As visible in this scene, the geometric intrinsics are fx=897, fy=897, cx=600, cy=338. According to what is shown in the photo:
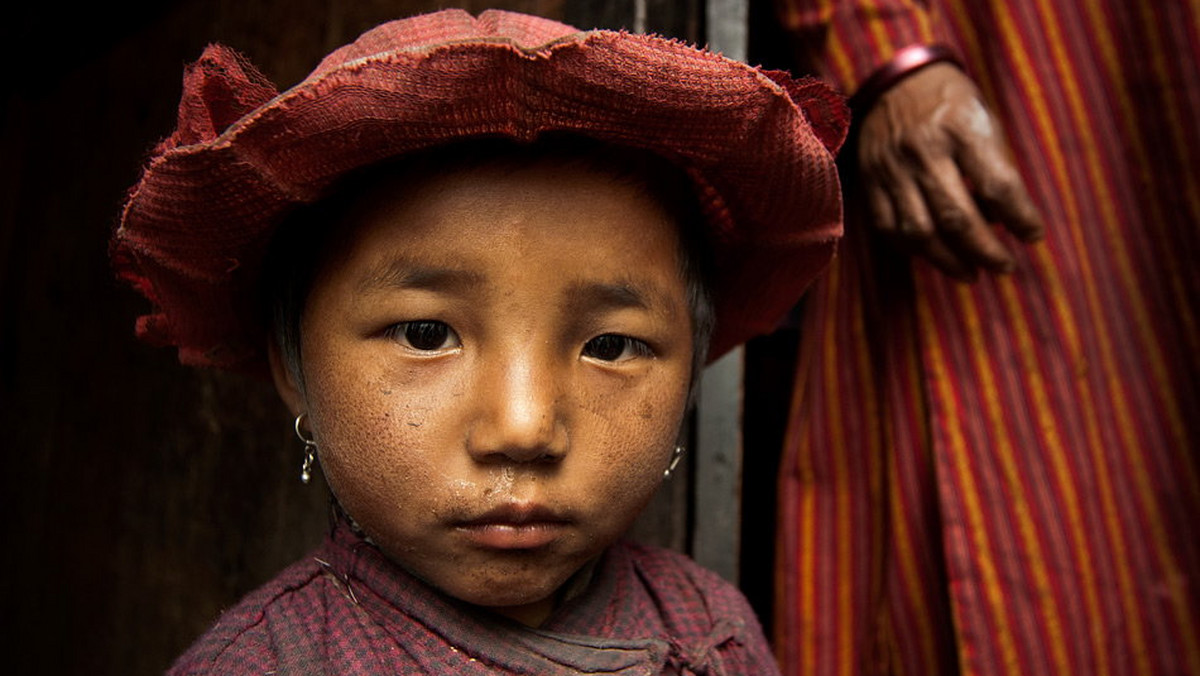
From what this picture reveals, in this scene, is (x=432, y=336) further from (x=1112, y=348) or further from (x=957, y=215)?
(x=1112, y=348)

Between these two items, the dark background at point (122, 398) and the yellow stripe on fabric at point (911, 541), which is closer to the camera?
the yellow stripe on fabric at point (911, 541)

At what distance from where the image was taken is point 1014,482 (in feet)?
3.66

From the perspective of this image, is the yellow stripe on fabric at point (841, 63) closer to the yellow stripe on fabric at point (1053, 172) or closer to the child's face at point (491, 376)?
the yellow stripe on fabric at point (1053, 172)

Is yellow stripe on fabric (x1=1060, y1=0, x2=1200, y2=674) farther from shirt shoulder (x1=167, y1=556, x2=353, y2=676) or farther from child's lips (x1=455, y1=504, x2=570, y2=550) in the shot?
shirt shoulder (x1=167, y1=556, x2=353, y2=676)

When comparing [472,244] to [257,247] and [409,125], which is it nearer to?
[409,125]

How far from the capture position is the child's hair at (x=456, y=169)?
67 cm

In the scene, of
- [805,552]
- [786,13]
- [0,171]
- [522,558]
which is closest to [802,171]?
[522,558]

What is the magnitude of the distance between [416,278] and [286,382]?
233mm

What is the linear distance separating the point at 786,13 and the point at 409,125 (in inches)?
30.0

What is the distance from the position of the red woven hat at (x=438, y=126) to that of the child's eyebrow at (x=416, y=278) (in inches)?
3.1

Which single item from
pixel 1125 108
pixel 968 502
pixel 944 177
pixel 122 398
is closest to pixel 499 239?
pixel 944 177

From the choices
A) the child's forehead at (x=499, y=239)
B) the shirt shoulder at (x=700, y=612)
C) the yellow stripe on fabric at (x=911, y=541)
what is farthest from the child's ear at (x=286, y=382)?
the yellow stripe on fabric at (x=911, y=541)

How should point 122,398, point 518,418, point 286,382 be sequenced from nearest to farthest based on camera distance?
point 518,418 → point 286,382 → point 122,398

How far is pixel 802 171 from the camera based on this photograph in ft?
2.43
